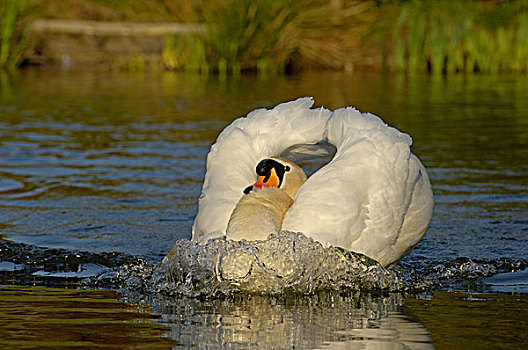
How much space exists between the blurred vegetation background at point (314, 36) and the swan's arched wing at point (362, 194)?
50.7ft

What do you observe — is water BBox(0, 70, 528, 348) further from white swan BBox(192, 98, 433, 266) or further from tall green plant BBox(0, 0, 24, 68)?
tall green plant BBox(0, 0, 24, 68)

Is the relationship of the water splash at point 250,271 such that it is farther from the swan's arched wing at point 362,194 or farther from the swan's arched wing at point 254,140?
the swan's arched wing at point 254,140

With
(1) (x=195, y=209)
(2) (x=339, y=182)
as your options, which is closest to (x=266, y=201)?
(2) (x=339, y=182)

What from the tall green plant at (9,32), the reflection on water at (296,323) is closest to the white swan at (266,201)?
the reflection on water at (296,323)

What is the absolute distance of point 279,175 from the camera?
18.3 feet

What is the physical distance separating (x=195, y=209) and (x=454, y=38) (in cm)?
1409

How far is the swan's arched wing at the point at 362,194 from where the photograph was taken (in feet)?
16.2

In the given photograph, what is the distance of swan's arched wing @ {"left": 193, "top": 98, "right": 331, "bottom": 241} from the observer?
5676 mm

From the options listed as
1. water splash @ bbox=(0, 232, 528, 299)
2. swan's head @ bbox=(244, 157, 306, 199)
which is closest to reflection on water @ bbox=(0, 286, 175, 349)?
water splash @ bbox=(0, 232, 528, 299)

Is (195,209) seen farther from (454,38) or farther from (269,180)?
(454,38)

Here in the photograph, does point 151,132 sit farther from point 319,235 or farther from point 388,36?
point 388,36

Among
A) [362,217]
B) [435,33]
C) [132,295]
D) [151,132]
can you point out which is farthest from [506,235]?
[435,33]

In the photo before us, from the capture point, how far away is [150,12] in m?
24.4

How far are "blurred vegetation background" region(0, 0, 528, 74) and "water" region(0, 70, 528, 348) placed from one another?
12.6 feet
